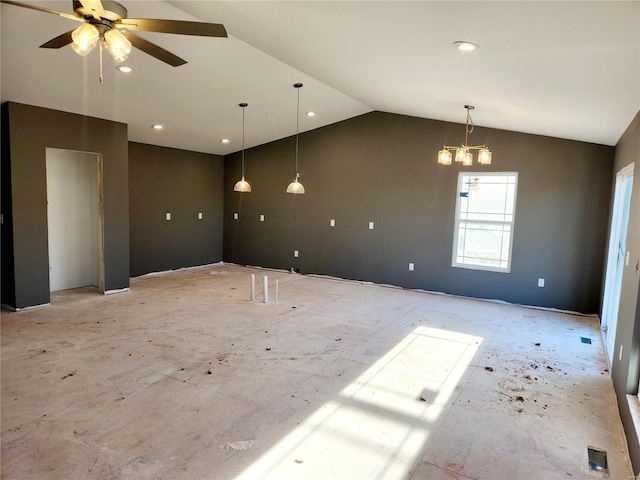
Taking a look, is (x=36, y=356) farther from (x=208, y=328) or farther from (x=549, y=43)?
(x=549, y=43)

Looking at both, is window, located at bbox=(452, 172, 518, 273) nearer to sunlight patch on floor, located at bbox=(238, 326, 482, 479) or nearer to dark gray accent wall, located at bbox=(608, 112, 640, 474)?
dark gray accent wall, located at bbox=(608, 112, 640, 474)

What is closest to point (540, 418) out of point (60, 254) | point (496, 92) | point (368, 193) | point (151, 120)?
point (496, 92)

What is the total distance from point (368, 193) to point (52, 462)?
5.80 meters

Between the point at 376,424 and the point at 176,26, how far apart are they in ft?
8.98

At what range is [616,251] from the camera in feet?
14.3

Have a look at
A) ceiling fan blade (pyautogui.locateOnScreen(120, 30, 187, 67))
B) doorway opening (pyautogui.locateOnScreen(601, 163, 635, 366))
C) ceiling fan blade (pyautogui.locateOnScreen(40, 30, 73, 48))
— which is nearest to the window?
doorway opening (pyautogui.locateOnScreen(601, 163, 635, 366))

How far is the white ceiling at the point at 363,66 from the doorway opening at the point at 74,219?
995mm

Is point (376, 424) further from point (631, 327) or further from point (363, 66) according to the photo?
point (363, 66)

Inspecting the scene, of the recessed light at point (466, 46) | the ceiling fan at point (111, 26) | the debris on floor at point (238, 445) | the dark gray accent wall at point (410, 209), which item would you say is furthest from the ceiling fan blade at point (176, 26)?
the dark gray accent wall at point (410, 209)

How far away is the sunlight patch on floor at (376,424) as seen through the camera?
2.26 metres

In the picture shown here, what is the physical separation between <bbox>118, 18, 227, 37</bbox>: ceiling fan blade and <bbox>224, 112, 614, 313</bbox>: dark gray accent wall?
4.93 m

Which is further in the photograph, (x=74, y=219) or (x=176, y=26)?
(x=74, y=219)

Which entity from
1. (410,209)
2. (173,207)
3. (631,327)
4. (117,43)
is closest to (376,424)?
(631,327)

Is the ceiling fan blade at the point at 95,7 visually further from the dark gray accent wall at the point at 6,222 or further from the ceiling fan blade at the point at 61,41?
the dark gray accent wall at the point at 6,222
